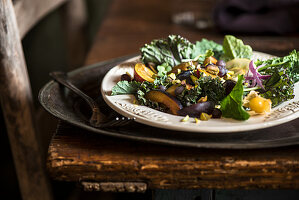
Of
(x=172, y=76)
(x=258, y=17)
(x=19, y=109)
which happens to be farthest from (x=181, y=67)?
(x=258, y=17)

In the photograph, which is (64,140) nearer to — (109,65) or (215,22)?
(109,65)

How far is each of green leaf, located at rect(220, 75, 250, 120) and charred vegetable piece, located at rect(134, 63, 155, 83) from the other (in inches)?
7.4

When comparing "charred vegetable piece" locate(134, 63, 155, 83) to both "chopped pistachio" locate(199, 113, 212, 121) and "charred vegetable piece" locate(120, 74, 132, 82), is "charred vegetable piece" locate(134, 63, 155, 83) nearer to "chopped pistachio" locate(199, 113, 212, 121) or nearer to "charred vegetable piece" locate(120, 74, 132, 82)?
"charred vegetable piece" locate(120, 74, 132, 82)

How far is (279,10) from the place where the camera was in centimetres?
172

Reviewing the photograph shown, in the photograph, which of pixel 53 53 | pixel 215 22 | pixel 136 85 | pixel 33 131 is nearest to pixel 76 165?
pixel 136 85

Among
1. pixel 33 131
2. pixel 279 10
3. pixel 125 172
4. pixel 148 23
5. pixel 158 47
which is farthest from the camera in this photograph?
pixel 148 23

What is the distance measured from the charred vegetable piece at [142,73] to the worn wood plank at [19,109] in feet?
1.43

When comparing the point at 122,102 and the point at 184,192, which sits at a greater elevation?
the point at 122,102

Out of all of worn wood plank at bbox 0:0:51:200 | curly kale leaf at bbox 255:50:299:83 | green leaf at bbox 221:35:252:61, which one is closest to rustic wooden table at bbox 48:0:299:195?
curly kale leaf at bbox 255:50:299:83

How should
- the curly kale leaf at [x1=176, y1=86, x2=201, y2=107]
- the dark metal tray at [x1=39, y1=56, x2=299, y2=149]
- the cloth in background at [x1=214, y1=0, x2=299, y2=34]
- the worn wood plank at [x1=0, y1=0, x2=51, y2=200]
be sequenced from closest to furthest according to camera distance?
1. the dark metal tray at [x1=39, y1=56, x2=299, y2=149]
2. the curly kale leaf at [x1=176, y1=86, x2=201, y2=107]
3. the worn wood plank at [x1=0, y1=0, x2=51, y2=200]
4. the cloth in background at [x1=214, y1=0, x2=299, y2=34]

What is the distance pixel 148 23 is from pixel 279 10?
62 cm

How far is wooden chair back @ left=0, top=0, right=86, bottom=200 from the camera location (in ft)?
3.58

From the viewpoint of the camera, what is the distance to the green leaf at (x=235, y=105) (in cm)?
66

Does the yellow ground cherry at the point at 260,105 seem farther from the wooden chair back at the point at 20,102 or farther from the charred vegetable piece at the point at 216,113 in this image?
the wooden chair back at the point at 20,102
